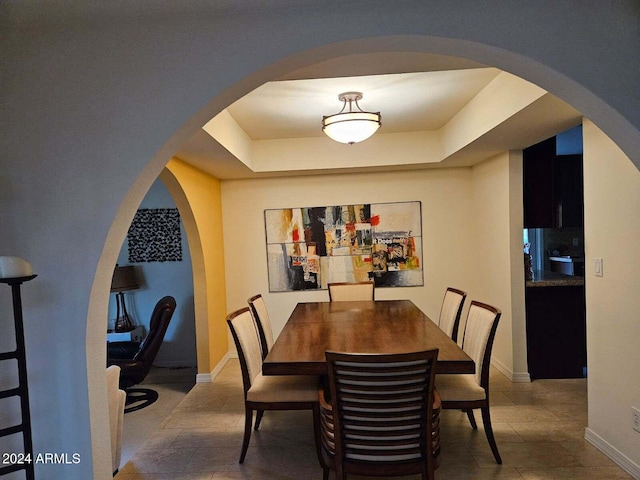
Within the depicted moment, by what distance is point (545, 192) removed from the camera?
3.84m

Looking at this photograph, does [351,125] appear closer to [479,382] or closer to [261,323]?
[261,323]

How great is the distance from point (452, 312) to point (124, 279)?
3671mm

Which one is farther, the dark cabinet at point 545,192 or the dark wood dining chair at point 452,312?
the dark cabinet at point 545,192

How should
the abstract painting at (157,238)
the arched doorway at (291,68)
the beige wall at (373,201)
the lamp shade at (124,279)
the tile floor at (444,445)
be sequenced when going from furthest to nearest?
1. the abstract painting at (157,238)
2. the beige wall at (373,201)
3. the lamp shade at (124,279)
4. the tile floor at (444,445)
5. the arched doorway at (291,68)

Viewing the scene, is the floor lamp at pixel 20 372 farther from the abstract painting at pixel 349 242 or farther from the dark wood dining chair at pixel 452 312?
the abstract painting at pixel 349 242

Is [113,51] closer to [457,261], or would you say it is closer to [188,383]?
[188,383]

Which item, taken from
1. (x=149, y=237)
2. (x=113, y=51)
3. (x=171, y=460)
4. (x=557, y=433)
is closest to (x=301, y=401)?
(x=171, y=460)

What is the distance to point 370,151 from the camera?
4.37 m

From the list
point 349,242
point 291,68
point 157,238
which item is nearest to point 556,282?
point 349,242

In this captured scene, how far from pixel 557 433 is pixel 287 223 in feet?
10.8

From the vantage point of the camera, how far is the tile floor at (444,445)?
2.44 m

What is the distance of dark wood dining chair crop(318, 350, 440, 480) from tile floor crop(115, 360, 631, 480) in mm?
665

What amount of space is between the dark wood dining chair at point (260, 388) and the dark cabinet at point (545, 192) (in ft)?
8.63

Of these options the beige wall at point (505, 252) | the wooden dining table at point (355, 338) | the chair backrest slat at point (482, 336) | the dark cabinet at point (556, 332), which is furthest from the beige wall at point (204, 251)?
the dark cabinet at point (556, 332)
